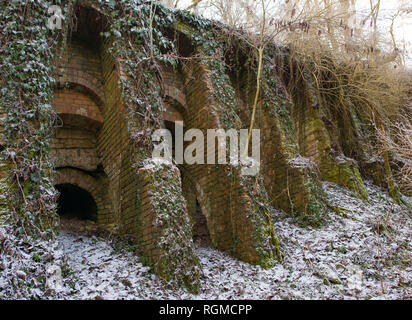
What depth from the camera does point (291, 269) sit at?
5570 millimetres

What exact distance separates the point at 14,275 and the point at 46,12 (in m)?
3.87

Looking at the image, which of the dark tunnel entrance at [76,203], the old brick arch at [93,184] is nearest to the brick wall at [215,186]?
the old brick arch at [93,184]

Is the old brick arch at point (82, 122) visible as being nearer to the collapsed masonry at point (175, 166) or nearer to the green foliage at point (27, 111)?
the collapsed masonry at point (175, 166)

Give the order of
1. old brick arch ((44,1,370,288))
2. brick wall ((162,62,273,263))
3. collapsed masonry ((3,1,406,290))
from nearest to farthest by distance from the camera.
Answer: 1. collapsed masonry ((3,1,406,290))
2. old brick arch ((44,1,370,288))
3. brick wall ((162,62,273,263))

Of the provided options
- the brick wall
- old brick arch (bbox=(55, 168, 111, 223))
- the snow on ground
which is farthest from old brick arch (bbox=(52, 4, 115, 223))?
the brick wall

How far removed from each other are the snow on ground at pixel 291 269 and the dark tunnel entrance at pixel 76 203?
1.74m

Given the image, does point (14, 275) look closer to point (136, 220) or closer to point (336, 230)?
point (136, 220)

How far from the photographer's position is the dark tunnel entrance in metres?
7.20

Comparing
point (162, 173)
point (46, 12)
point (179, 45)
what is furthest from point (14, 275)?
point (179, 45)

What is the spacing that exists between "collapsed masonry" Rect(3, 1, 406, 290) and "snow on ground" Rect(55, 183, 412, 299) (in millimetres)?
309

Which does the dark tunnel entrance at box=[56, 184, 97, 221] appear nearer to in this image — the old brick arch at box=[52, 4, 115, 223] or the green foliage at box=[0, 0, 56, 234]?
the old brick arch at box=[52, 4, 115, 223]

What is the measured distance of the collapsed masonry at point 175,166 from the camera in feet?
16.4

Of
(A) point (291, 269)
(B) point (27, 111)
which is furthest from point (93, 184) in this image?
(A) point (291, 269)

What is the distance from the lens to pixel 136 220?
5.23 m
